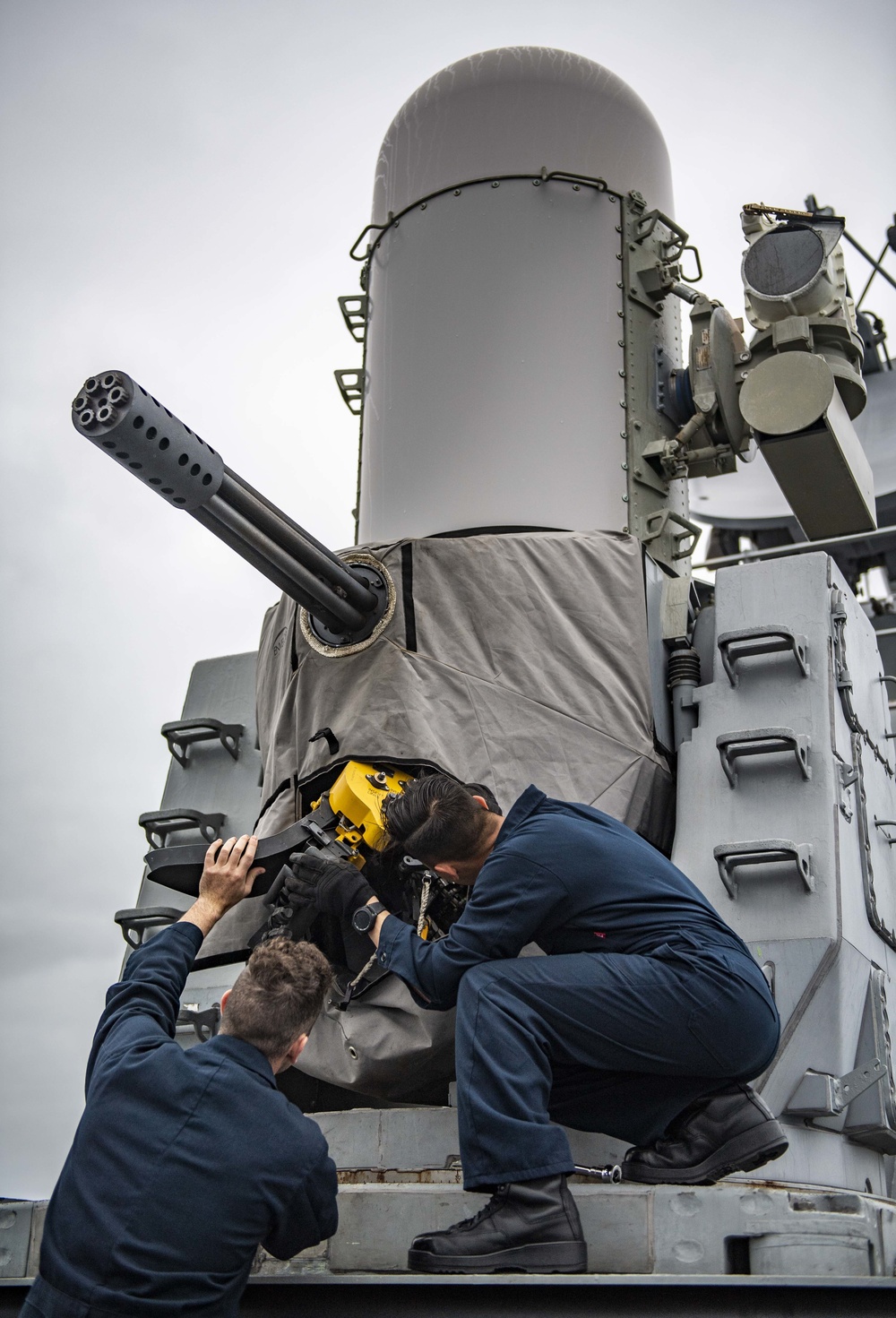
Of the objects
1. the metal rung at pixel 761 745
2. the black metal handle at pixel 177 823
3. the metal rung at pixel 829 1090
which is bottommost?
the metal rung at pixel 829 1090

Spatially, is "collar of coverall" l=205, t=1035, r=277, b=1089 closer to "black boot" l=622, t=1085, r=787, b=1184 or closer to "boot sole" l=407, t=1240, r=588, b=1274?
"boot sole" l=407, t=1240, r=588, b=1274

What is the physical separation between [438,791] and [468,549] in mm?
1236

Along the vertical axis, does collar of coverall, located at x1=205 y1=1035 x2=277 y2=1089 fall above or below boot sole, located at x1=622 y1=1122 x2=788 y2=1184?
above

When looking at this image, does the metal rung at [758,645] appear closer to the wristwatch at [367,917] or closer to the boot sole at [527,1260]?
the wristwatch at [367,917]

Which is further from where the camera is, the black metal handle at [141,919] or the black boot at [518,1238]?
the black metal handle at [141,919]

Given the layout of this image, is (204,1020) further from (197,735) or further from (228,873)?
(197,735)

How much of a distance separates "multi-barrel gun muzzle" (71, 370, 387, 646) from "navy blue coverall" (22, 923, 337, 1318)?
171 centimetres

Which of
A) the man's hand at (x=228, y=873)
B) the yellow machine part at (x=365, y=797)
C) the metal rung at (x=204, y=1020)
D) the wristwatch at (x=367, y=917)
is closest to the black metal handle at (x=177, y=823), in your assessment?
the metal rung at (x=204, y=1020)

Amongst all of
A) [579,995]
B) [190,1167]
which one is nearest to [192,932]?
[190,1167]

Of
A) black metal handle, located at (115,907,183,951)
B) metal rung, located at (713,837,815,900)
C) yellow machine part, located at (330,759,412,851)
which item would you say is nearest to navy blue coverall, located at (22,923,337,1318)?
yellow machine part, located at (330,759,412,851)

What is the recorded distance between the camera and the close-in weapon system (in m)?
3.87

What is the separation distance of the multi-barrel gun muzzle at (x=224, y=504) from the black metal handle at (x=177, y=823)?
4.36ft

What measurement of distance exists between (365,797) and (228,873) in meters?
0.49

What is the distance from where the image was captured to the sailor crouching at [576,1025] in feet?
9.86
